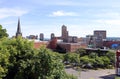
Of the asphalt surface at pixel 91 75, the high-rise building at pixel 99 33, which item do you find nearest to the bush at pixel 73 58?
the asphalt surface at pixel 91 75

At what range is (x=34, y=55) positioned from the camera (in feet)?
80.6

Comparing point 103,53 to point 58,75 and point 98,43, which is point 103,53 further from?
point 58,75

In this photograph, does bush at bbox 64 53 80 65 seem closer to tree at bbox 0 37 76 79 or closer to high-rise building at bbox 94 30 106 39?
tree at bbox 0 37 76 79

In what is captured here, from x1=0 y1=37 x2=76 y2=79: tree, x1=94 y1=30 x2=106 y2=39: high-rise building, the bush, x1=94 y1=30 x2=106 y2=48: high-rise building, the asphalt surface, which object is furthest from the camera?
x1=94 y1=30 x2=106 y2=39: high-rise building

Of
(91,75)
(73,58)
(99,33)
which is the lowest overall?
(91,75)

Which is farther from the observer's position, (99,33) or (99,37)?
(99,33)

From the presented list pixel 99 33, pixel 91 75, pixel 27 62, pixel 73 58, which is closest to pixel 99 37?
pixel 99 33

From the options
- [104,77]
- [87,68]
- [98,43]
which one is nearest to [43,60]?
[104,77]

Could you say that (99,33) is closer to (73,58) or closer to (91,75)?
(73,58)

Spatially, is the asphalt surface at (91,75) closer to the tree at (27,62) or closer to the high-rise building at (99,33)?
the tree at (27,62)

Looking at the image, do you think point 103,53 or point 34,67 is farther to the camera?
point 103,53

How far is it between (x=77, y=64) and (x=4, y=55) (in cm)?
3784

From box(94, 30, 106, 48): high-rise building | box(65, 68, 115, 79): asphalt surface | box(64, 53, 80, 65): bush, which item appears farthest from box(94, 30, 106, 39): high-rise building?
box(65, 68, 115, 79): asphalt surface

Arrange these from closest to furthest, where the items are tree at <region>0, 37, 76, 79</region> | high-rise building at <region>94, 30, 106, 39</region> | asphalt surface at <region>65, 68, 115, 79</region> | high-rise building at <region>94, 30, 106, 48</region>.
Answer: tree at <region>0, 37, 76, 79</region> < asphalt surface at <region>65, 68, 115, 79</region> < high-rise building at <region>94, 30, 106, 48</region> < high-rise building at <region>94, 30, 106, 39</region>
